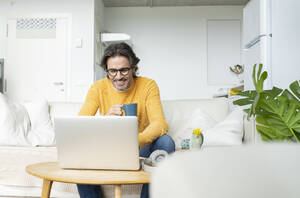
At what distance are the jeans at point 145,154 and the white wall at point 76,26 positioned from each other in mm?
3461

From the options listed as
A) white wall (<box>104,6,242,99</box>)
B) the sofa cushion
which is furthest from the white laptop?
white wall (<box>104,6,242,99</box>)

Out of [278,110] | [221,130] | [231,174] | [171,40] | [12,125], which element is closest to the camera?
[231,174]

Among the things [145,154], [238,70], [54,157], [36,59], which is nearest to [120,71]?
[145,154]

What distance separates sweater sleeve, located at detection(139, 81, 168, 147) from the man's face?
15 centimetres

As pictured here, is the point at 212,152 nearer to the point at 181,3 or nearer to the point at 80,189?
the point at 80,189

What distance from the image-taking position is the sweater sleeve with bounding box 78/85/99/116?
1755 mm

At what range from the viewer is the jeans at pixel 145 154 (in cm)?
130

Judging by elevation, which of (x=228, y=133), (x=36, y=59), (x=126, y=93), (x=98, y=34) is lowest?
(x=228, y=133)

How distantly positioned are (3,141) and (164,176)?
225 centimetres

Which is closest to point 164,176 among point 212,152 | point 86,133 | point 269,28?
point 212,152

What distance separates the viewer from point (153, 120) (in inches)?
65.6

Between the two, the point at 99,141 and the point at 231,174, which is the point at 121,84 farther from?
the point at 231,174

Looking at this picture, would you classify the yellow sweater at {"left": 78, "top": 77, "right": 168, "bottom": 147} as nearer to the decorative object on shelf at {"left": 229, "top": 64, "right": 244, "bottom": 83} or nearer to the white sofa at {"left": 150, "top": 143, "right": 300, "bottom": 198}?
the white sofa at {"left": 150, "top": 143, "right": 300, "bottom": 198}

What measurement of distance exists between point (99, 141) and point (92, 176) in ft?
0.38
